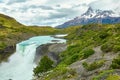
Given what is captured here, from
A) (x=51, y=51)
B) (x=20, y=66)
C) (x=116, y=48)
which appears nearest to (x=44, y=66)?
(x=116, y=48)

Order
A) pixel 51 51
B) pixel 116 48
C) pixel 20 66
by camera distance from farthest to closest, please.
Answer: pixel 20 66, pixel 51 51, pixel 116 48

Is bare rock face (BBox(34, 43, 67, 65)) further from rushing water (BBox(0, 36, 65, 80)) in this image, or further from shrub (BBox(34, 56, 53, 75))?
shrub (BBox(34, 56, 53, 75))

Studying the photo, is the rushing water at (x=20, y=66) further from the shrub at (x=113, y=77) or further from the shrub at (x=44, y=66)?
the shrub at (x=113, y=77)

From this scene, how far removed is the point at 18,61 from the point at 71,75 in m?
87.5

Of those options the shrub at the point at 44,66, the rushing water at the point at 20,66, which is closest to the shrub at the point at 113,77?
the shrub at the point at 44,66

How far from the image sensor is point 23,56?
14125cm

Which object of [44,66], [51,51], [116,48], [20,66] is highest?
[116,48]

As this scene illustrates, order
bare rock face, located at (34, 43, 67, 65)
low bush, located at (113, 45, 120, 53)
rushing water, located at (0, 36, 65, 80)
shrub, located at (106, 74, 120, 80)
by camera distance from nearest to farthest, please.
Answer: shrub, located at (106, 74, 120, 80) → low bush, located at (113, 45, 120, 53) → rushing water, located at (0, 36, 65, 80) → bare rock face, located at (34, 43, 67, 65)

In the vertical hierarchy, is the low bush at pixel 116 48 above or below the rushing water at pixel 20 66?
above

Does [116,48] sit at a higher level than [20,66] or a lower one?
higher

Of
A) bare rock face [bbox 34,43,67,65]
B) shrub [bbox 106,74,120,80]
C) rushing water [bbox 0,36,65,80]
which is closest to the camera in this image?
shrub [bbox 106,74,120,80]

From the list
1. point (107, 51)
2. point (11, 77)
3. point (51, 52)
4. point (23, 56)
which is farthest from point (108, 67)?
point (23, 56)

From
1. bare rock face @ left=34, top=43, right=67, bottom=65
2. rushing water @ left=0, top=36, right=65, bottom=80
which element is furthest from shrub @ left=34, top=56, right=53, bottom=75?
bare rock face @ left=34, top=43, right=67, bottom=65

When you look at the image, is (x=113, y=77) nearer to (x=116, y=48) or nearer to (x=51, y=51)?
(x=116, y=48)
